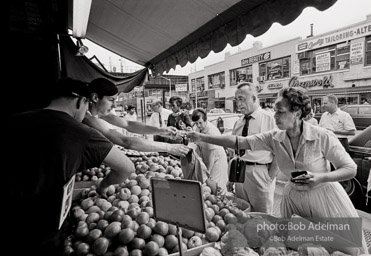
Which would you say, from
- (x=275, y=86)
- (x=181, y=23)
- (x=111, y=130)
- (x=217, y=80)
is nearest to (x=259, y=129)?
(x=111, y=130)

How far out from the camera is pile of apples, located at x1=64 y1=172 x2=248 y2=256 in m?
1.52

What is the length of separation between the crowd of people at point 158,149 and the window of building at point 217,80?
3061 centimetres

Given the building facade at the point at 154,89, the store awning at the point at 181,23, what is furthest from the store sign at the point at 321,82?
the store awning at the point at 181,23

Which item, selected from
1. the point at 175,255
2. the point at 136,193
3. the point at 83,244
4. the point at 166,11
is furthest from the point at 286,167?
the point at 166,11

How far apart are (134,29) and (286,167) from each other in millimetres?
3982

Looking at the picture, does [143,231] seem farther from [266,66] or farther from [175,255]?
[266,66]

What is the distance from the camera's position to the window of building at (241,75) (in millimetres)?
28828

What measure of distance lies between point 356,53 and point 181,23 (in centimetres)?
1981

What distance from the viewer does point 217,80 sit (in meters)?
34.4

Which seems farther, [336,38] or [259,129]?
[336,38]

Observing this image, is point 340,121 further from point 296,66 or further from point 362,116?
point 296,66

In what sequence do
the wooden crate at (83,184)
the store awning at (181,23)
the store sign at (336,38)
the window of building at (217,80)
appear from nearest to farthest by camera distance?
the store awning at (181,23) → the wooden crate at (83,184) → the store sign at (336,38) → the window of building at (217,80)

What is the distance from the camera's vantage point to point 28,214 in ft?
4.00

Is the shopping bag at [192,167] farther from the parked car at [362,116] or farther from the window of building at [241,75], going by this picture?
the window of building at [241,75]
